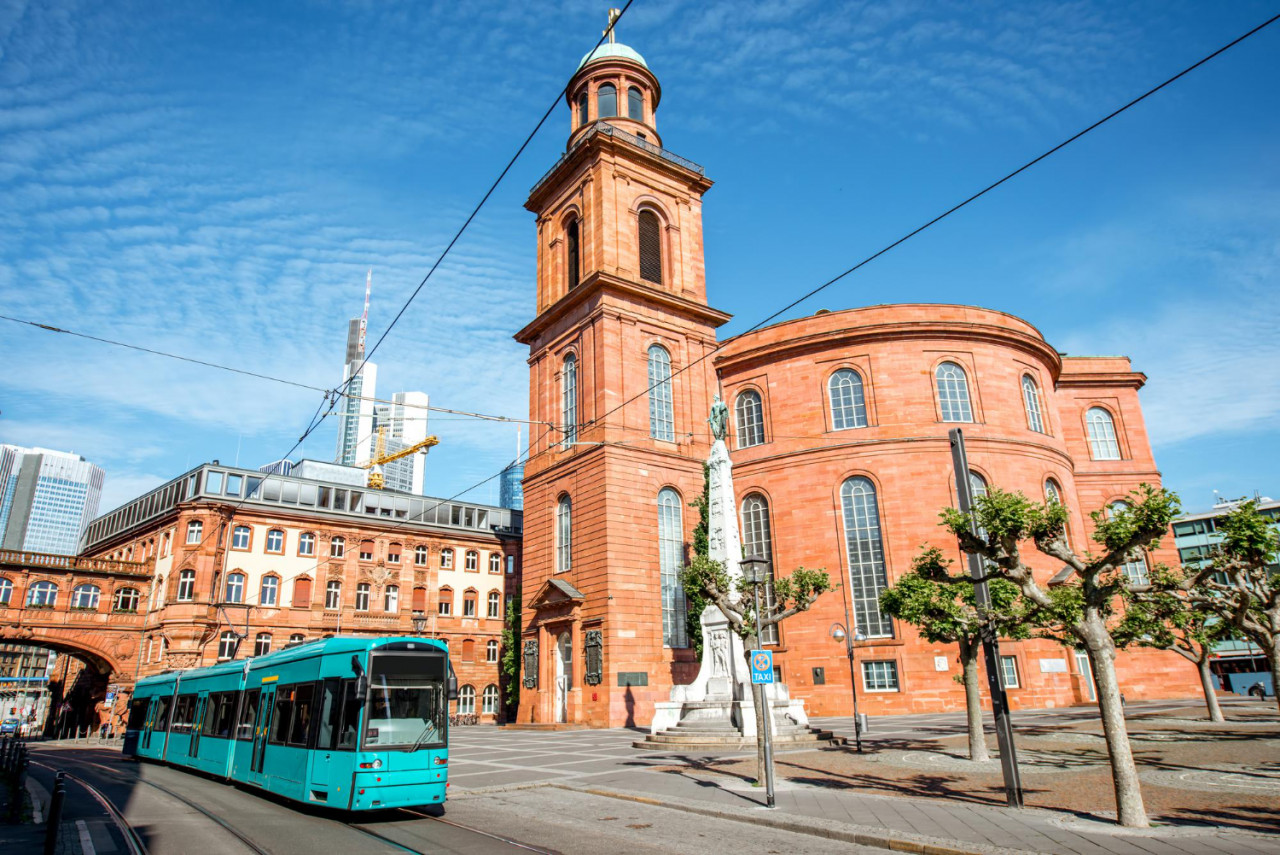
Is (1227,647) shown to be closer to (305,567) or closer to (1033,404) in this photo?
(1033,404)

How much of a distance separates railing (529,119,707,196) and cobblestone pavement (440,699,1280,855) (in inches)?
1176

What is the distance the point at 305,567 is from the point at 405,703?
127 feet

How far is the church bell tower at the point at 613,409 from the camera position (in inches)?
1328

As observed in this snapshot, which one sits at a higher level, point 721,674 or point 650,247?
point 650,247

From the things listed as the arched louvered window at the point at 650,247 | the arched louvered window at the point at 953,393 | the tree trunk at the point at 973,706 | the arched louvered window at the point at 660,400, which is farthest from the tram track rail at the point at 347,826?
the arched louvered window at the point at 650,247

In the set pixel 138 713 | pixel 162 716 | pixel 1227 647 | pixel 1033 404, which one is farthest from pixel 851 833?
pixel 1227 647

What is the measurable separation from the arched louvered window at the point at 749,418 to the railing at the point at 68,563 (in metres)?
36.2

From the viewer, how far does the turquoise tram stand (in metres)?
12.0

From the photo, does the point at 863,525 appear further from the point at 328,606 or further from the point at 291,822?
the point at 328,606

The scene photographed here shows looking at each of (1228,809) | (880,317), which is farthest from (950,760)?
(880,317)

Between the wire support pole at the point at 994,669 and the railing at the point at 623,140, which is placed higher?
the railing at the point at 623,140

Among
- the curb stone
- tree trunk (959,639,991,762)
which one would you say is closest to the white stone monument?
tree trunk (959,639,991,762)

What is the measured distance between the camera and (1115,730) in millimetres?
10188

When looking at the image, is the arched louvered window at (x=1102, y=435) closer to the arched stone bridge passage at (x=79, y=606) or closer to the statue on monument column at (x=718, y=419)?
the statue on monument column at (x=718, y=419)
